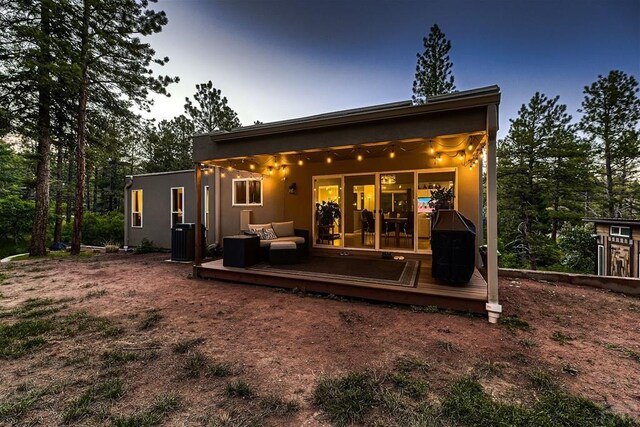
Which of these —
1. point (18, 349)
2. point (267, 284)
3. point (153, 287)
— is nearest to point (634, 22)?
point (267, 284)

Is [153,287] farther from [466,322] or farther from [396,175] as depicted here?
[396,175]

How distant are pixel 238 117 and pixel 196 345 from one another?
16624 mm

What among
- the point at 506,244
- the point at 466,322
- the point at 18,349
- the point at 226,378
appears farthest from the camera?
the point at 506,244

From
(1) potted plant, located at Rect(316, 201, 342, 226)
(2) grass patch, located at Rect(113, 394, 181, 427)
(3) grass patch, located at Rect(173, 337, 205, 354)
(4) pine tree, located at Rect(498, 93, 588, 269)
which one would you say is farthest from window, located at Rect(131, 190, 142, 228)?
(4) pine tree, located at Rect(498, 93, 588, 269)

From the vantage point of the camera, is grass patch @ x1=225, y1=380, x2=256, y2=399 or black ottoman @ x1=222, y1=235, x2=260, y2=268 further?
black ottoman @ x1=222, y1=235, x2=260, y2=268

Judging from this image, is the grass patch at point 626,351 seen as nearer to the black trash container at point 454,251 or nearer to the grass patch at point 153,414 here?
the black trash container at point 454,251

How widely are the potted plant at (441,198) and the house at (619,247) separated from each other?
5.20 m

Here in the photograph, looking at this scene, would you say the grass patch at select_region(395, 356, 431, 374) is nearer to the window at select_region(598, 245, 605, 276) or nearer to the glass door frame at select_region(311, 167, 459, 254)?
the glass door frame at select_region(311, 167, 459, 254)

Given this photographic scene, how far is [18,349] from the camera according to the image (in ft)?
8.52

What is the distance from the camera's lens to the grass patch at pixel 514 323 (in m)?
3.16

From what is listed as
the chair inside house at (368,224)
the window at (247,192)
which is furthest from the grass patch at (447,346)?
the window at (247,192)

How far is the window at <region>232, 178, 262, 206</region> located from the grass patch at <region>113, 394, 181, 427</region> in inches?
→ 264

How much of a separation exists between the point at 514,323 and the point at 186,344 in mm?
3990

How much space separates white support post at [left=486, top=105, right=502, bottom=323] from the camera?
328 cm
